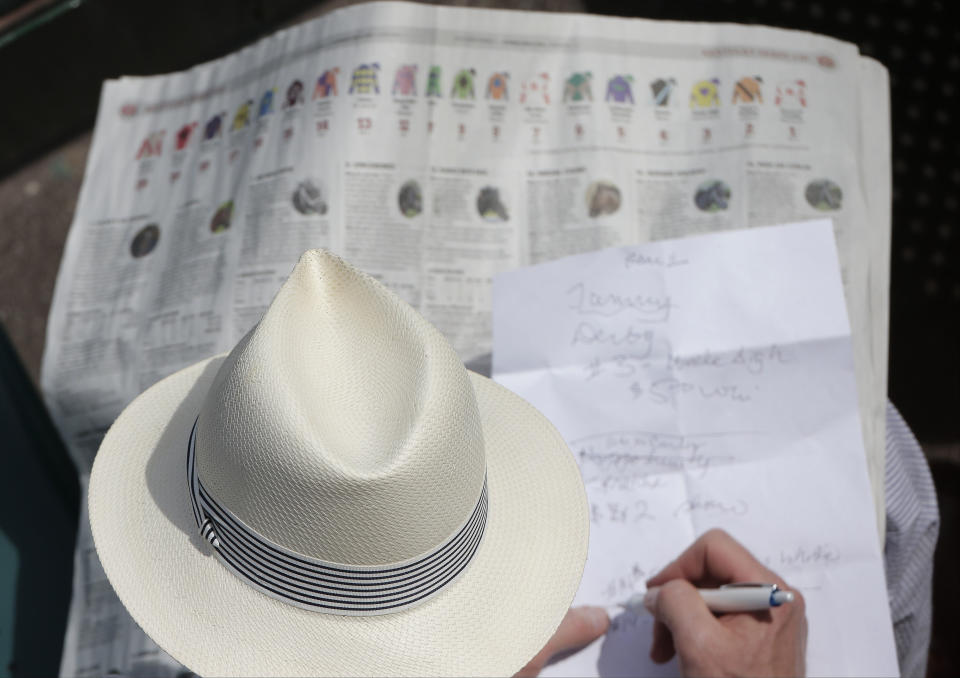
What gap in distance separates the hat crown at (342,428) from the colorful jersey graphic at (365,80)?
58 cm

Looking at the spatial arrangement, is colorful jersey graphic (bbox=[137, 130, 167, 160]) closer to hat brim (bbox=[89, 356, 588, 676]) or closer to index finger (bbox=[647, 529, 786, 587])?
hat brim (bbox=[89, 356, 588, 676])

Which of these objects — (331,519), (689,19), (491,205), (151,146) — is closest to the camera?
(331,519)

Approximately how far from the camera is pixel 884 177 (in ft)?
3.27

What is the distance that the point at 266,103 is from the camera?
1.07 m

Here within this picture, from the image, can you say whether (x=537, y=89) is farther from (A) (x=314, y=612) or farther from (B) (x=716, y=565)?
(A) (x=314, y=612)

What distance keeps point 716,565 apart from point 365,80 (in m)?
0.69

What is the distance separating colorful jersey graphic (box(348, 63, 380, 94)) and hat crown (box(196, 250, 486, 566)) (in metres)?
0.58

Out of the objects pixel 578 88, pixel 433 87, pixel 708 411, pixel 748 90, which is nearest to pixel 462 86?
pixel 433 87

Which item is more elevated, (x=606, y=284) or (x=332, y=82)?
(x=332, y=82)

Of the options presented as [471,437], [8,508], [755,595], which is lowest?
[8,508]


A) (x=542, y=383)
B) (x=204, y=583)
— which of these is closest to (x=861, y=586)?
(x=542, y=383)

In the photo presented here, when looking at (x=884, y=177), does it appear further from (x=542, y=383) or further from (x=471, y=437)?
(x=471, y=437)

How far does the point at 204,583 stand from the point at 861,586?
587 millimetres

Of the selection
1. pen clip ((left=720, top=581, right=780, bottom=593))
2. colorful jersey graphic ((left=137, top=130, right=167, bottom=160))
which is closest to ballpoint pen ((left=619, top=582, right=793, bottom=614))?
pen clip ((left=720, top=581, right=780, bottom=593))
